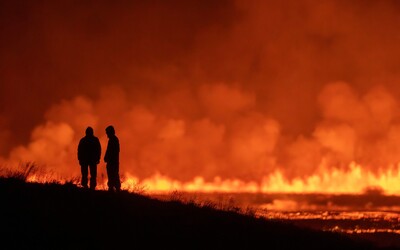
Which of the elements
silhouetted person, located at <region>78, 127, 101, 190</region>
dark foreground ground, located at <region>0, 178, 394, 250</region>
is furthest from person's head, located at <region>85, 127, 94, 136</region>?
dark foreground ground, located at <region>0, 178, 394, 250</region>

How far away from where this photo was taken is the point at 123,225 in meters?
Answer: 21.4

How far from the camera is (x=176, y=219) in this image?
76.5 feet

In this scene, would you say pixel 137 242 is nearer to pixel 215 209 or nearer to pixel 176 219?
pixel 176 219

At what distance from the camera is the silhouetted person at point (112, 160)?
26344mm

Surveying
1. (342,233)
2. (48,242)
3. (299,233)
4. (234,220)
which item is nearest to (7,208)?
(48,242)

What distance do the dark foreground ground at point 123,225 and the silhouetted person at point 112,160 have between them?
27.2 inches

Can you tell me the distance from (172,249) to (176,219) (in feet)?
11.4

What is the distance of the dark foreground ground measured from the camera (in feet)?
63.8

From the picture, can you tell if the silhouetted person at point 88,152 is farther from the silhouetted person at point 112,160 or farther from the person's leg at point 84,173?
the silhouetted person at point 112,160

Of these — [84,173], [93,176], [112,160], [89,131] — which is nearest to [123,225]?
[112,160]

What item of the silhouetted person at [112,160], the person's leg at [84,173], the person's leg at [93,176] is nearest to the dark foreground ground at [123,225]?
the silhouetted person at [112,160]

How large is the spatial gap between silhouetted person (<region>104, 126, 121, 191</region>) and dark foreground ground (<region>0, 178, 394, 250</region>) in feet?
2.26

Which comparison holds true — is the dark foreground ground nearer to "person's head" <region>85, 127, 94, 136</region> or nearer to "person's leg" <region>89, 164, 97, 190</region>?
"person's leg" <region>89, 164, 97, 190</region>

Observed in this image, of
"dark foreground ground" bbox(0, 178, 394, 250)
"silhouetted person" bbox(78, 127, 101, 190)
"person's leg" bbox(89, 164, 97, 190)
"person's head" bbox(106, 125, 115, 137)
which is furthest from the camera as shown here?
"person's leg" bbox(89, 164, 97, 190)
